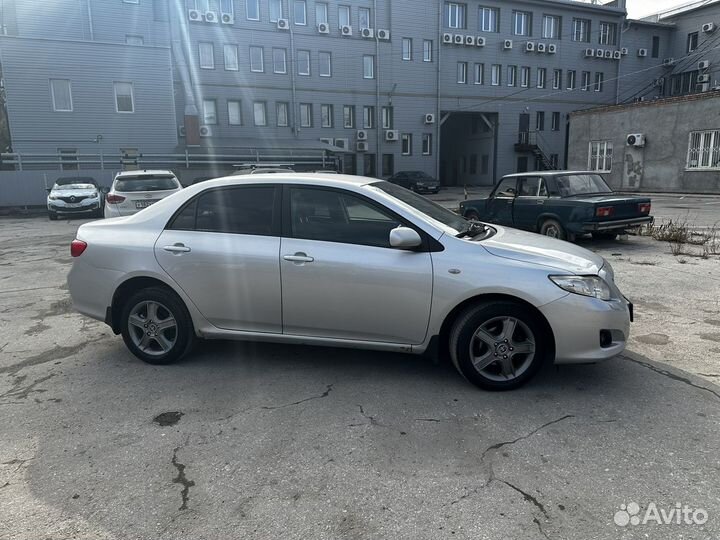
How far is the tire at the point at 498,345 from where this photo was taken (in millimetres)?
3736

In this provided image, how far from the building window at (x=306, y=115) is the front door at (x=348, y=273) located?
34.2 metres

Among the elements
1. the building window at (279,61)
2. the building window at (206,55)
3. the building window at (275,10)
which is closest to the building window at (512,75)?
the building window at (279,61)

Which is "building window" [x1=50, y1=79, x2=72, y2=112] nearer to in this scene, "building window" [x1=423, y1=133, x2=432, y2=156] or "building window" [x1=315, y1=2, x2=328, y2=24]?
"building window" [x1=315, y1=2, x2=328, y2=24]

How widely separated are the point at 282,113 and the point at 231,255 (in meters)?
34.3

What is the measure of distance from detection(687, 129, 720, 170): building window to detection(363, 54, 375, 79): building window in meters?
21.5

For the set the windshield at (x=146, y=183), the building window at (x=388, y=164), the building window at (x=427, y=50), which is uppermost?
the building window at (x=427, y=50)

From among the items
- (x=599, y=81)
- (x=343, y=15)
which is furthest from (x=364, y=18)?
(x=599, y=81)

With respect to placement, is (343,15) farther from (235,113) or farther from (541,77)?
(541,77)

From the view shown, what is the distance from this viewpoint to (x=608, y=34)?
44.0 meters

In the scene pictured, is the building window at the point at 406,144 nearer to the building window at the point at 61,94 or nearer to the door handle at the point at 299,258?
the building window at the point at 61,94

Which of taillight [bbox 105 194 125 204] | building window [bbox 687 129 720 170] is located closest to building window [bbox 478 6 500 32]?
building window [bbox 687 129 720 170]

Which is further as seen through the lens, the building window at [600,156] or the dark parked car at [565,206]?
the building window at [600,156]

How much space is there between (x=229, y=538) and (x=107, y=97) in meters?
30.0

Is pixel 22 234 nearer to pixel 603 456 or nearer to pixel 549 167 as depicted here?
pixel 603 456
